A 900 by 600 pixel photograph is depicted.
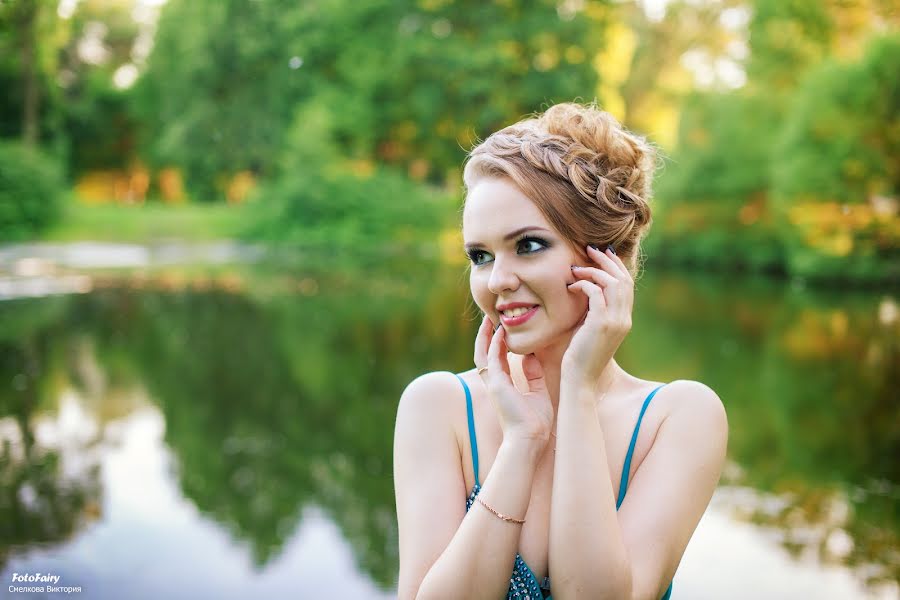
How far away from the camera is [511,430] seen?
1.86 m

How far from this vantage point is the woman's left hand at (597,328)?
6.01 feet

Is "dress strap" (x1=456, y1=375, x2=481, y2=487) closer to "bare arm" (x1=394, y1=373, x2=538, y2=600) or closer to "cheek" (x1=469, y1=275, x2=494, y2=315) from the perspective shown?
"bare arm" (x1=394, y1=373, x2=538, y2=600)

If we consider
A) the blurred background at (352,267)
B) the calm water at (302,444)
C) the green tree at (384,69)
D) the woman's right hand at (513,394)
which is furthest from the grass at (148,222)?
the woman's right hand at (513,394)

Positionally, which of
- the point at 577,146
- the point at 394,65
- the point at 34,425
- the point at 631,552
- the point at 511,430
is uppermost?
the point at 394,65

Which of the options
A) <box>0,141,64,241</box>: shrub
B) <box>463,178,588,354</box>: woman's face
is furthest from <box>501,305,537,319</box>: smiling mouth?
<box>0,141,64,241</box>: shrub

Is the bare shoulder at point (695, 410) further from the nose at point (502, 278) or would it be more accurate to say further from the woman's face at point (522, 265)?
the nose at point (502, 278)

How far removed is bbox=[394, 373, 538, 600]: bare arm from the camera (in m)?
1.78

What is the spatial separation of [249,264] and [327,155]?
6398 millimetres

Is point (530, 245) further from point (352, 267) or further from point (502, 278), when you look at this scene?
point (352, 267)

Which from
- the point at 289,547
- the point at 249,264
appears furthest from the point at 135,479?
the point at 249,264

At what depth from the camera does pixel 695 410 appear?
1976 mm

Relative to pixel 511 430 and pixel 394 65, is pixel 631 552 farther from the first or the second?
pixel 394 65

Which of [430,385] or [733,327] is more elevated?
[733,327]

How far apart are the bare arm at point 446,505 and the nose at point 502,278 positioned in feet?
0.96
